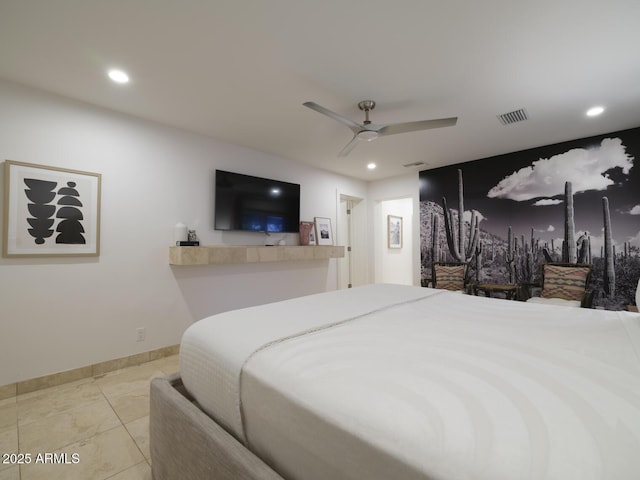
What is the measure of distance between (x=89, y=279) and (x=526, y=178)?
509 centimetres

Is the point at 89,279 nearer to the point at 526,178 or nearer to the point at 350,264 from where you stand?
the point at 350,264

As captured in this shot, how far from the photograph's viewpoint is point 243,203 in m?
3.54

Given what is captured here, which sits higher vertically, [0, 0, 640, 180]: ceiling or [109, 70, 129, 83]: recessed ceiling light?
[0, 0, 640, 180]: ceiling

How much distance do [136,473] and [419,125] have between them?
9.32ft

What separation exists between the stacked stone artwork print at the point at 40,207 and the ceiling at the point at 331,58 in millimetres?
781

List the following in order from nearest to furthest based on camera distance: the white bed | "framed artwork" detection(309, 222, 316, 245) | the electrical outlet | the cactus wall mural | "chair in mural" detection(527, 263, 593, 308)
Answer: the white bed → the electrical outlet → "chair in mural" detection(527, 263, 593, 308) → the cactus wall mural → "framed artwork" detection(309, 222, 316, 245)

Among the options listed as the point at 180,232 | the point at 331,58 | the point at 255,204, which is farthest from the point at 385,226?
the point at 331,58

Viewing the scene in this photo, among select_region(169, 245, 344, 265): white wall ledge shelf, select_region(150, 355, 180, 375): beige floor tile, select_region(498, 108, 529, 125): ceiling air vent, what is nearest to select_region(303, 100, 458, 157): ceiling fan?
select_region(498, 108, 529, 125): ceiling air vent

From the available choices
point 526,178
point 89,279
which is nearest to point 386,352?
point 89,279

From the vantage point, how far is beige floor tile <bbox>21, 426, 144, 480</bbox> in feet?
4.69

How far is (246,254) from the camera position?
335 centimetres

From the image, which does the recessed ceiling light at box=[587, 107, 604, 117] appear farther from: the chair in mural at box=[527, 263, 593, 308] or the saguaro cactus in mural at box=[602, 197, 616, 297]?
the chair in mural at box=[527, 263, 593, 308]

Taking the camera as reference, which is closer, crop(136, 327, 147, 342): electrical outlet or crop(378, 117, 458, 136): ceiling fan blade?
crop(378, 117, 458, 136): ceiling fan blade

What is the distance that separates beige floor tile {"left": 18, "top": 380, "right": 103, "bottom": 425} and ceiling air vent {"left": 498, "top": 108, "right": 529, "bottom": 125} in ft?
14.0
